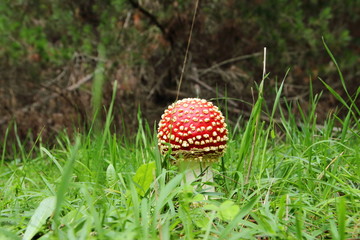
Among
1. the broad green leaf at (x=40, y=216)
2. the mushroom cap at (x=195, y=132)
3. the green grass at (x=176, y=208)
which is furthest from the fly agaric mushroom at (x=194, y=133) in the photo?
the broad green leaf at (x=40, y=216)

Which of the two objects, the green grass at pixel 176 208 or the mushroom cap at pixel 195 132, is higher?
the mushroom cap at pixel 195 132

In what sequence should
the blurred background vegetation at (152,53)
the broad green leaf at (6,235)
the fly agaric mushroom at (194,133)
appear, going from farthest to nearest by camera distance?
1. the blurred background vegetation at (152,53)
2. the fly agaric mushroom at (194,133)
3. the broad green leaf at (6,235)

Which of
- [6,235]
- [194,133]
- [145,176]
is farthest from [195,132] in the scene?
[6,235]

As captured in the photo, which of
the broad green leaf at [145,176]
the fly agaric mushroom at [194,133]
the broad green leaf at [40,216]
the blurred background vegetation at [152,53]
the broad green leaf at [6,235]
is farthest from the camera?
the blurred background vegetation at [152,53]

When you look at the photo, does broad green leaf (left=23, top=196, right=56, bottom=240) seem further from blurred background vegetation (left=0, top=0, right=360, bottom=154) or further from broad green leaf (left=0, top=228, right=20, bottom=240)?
blurred background vegetation (left=0, top=0, right=360, bottom=154)

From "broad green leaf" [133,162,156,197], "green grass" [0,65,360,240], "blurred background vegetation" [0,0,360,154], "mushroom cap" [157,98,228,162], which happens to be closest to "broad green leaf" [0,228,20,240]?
"green grass" [0,65,360,240]

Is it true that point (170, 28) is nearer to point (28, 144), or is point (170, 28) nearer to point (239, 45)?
point (239, 45)

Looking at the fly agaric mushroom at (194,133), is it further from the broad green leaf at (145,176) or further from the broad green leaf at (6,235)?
the broad green leaf at (6,235)
